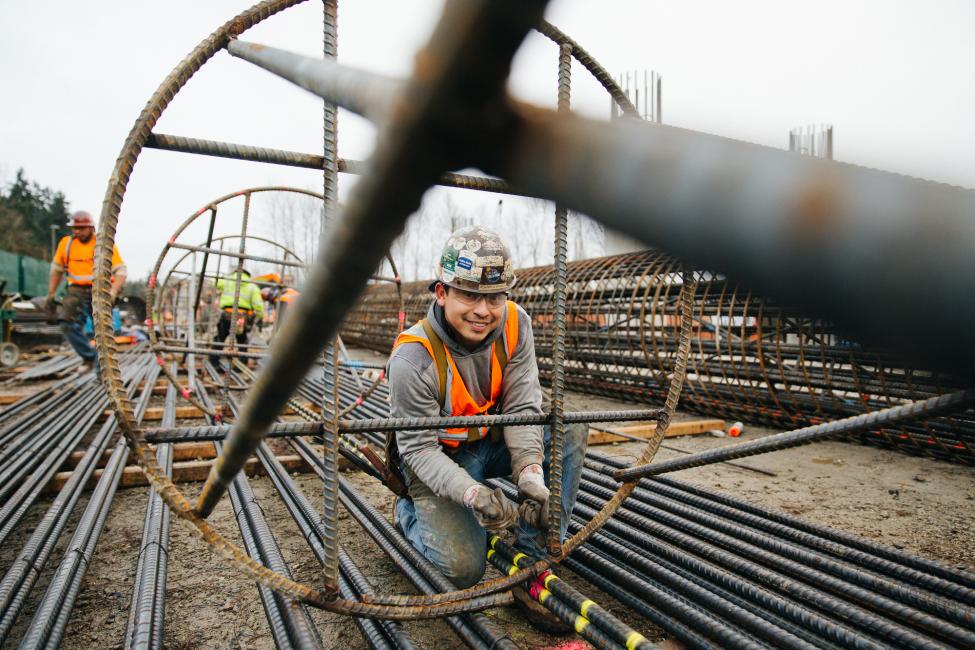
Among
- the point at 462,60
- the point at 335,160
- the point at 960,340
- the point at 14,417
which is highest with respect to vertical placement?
the point at 335,160

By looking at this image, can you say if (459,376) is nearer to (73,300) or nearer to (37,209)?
(73,300)

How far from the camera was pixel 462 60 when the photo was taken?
0.26 m

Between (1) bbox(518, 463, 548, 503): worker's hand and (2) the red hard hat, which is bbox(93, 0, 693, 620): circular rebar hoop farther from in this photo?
(2) the red hard hat

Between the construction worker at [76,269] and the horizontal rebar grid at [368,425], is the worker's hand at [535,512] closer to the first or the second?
the horizontal rebar grid at [368,425]

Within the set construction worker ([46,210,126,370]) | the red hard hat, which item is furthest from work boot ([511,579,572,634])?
the red hard hat

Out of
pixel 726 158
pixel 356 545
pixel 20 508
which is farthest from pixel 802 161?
pixel 20 508

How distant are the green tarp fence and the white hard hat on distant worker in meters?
24.9

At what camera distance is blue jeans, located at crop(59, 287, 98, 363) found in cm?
623

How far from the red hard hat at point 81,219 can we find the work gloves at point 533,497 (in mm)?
6131

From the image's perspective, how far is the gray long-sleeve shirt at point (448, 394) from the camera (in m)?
2.03

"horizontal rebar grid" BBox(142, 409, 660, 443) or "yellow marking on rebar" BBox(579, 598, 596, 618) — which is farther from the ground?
"horizontal rebar grid" BBox(142, 409, 660, 443)

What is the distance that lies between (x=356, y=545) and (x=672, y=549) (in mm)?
1332

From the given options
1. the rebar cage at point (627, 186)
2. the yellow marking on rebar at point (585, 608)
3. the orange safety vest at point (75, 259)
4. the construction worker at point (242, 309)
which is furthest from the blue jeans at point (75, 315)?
the rebar cage at point (627, 186)

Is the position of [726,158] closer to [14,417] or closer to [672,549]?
[672,549]
